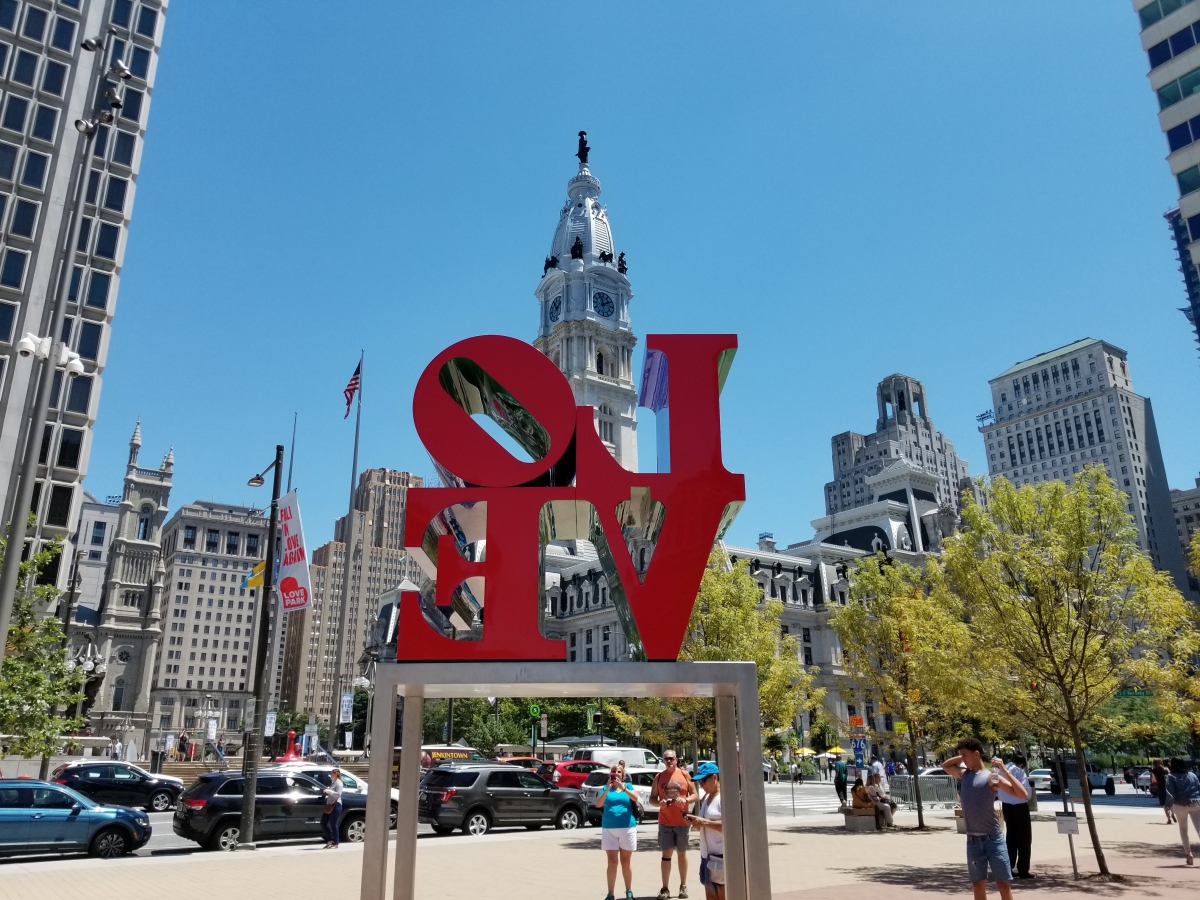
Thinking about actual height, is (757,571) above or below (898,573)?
above

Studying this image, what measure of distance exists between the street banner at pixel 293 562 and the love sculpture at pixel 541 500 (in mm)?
12000

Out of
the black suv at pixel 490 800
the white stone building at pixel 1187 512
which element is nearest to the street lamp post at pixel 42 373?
the black suv at pixel 490 800

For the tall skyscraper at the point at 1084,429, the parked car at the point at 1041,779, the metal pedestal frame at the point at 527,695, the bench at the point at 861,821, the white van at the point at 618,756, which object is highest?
the tall skyscraper at the point at 1084,429

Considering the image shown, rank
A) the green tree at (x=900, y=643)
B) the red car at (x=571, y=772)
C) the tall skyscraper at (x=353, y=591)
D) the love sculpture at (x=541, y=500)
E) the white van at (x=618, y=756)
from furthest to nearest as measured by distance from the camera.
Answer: the tall skyscraper at (x=353, y=591) < the white van at (x=618, y=756) < the red car at (x=571, y=772) < the green tree at (x=900, y=643) < the love sculpture at (x=541, y=500)

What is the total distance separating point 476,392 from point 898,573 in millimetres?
23639

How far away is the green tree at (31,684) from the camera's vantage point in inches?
1033

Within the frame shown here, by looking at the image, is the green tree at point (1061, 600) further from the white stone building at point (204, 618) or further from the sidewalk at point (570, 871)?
the white stone building at point (204, 618)

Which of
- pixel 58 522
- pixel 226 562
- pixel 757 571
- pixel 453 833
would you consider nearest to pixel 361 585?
pixel 226 562

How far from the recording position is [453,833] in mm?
26828

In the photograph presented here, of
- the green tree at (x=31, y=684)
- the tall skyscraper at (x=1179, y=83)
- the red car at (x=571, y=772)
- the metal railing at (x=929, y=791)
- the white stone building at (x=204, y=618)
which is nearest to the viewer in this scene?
the green tree at (x=31, y=684)

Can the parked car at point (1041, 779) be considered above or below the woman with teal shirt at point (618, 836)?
below

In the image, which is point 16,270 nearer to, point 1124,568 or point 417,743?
point 417,743

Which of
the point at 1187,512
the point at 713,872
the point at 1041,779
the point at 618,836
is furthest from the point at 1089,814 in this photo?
the point at 1187,512

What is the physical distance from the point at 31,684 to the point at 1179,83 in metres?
52.1
